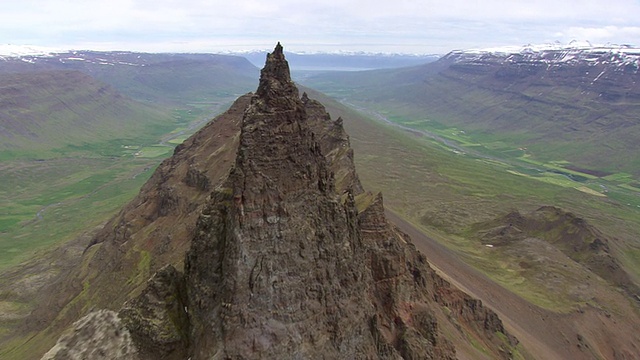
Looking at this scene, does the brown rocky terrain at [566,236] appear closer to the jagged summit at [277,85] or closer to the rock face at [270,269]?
the rock face at [270,269]

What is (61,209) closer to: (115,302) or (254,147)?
(115,302)

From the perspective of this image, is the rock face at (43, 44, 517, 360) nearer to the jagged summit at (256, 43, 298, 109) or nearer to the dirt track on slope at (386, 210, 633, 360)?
the jagged summit at (256, 43, 298, 109)

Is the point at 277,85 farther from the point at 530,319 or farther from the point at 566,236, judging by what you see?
the point at 566,236

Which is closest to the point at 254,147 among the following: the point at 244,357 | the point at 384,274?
the point at 244,357

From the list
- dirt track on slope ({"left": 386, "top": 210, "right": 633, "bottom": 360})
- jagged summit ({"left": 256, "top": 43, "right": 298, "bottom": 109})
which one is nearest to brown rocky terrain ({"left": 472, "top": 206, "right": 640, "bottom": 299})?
dirt track on slope ({"left": 386, "top": 210, "right": 633, "bottom": 360})

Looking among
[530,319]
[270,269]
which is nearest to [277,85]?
[270,269]
